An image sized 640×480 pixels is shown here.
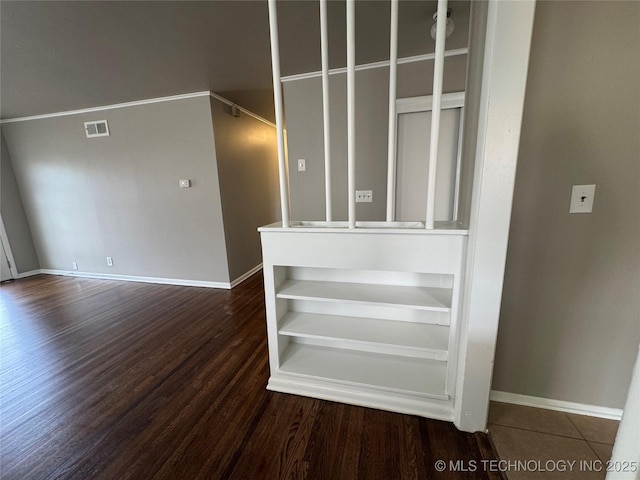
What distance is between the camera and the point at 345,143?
2604mm

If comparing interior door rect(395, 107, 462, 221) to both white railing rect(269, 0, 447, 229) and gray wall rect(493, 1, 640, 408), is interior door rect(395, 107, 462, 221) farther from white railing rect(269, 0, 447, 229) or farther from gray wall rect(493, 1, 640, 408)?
white railing rect(269, 0, 447, 229)

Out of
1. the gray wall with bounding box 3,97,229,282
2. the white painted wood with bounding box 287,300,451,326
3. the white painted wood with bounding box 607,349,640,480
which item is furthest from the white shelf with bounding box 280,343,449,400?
the gray wall with bounding box 3,97,229,282

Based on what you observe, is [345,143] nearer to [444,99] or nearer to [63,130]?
[444,99]

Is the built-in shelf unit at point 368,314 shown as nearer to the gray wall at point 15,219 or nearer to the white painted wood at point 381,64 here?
the white painted wood at point 381,64

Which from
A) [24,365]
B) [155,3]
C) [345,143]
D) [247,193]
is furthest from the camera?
[247,193]

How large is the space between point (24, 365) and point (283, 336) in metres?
2.14

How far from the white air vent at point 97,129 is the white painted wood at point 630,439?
16.3 ft

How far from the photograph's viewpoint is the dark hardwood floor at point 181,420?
3.76 ft

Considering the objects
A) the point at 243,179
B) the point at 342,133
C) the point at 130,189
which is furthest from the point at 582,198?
the point at 130,189

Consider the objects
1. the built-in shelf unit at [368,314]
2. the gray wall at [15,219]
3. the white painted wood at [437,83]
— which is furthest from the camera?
the gray wall at [15,219]

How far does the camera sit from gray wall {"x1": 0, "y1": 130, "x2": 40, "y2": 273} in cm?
388

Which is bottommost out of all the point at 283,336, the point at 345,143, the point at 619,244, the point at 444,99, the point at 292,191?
the point at 283,336

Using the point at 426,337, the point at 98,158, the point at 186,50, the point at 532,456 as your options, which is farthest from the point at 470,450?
the point at 98,158

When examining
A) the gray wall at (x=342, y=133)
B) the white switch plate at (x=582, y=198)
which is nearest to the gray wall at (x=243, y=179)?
the gray wall at (x=342, y=133)
